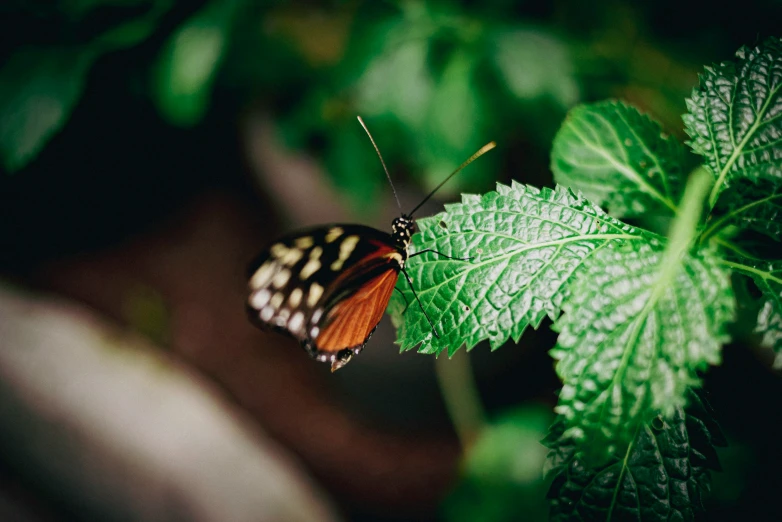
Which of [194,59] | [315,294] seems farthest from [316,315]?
[194,59]

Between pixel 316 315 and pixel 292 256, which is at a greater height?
pixel 292 256

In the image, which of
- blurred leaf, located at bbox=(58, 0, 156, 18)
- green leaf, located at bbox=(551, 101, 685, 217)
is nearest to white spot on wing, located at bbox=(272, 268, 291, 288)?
green leaf, located at bbox=(551, 101, 685, 217)

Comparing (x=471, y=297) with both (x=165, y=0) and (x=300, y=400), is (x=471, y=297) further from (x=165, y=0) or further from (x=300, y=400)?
(x=300, y=400)

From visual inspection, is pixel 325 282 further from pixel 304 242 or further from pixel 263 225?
pixel 263 225

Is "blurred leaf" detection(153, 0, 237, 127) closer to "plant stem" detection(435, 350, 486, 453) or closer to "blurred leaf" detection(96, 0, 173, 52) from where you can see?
"blurred leaf" detection(96, 0, 173, 52)

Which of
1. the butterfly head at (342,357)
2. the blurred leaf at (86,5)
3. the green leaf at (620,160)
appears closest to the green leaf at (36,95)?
the blurred leaf at (86,5)

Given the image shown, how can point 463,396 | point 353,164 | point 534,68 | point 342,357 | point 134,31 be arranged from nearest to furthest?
point 342,357 → point 534,68 → point 134,31 → point 353,164 → point 463,396

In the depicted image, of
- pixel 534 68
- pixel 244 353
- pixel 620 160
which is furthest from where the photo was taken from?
pixel 244 353

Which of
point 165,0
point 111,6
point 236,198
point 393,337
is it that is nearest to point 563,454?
point 393,337
